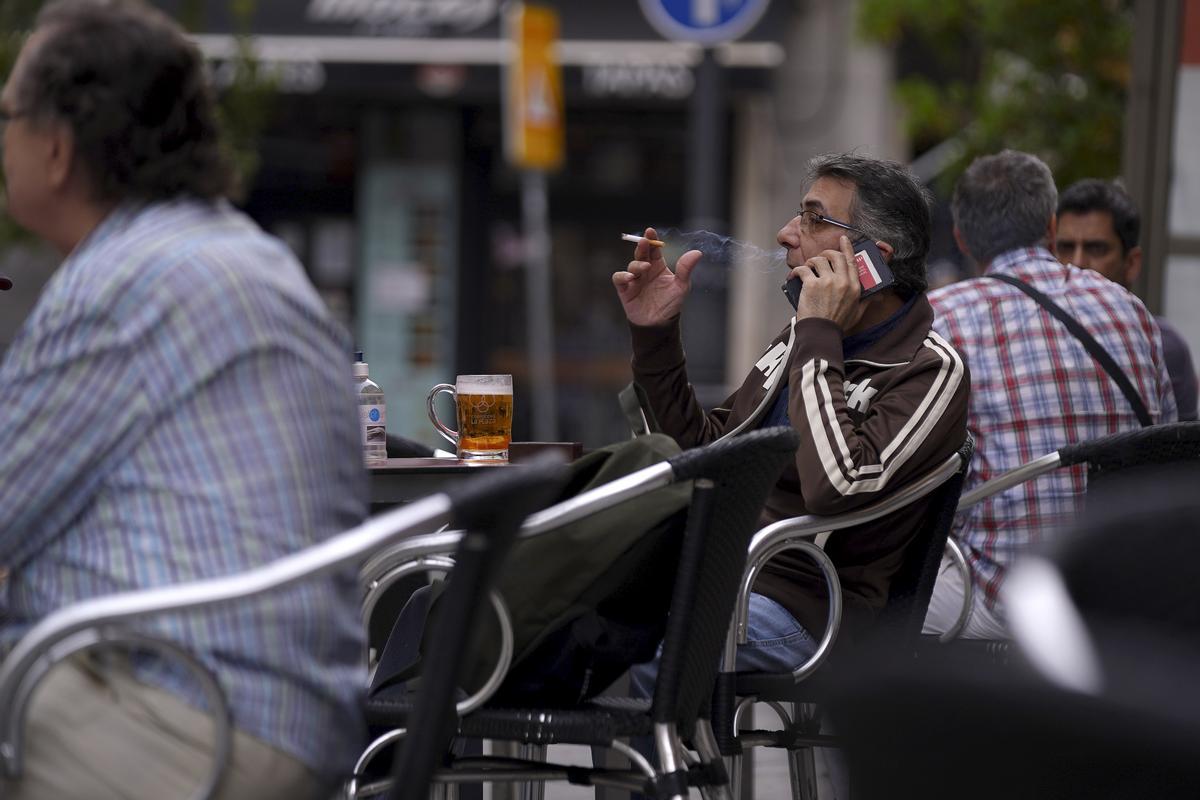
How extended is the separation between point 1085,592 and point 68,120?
1266 millimetres

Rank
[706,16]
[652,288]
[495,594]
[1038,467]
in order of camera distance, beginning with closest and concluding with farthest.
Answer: [495,594]
[1038,467]
[652,288]
[706,16]

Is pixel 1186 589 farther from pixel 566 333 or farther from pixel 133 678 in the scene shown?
pixel 566 333

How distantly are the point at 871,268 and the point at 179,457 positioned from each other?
82.2 inches

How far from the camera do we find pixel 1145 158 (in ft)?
23.8

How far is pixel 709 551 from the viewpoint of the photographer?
280 centimetres

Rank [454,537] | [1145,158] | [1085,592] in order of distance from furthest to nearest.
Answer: [1145,158]
[454,537]
[1085,592]

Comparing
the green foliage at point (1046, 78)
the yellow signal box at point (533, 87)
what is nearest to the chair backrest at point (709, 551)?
the green foliage at point (1046, 78)

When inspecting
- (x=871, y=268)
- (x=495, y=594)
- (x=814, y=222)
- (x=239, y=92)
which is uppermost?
(x=239, y=92)

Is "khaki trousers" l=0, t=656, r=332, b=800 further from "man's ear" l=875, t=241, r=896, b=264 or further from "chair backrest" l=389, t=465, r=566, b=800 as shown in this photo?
"man's ear" l=875, t=241, r=896, b=264

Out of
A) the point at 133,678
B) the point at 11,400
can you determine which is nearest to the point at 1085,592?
the point at 133,678

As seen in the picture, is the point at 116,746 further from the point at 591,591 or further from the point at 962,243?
the point at 962,243

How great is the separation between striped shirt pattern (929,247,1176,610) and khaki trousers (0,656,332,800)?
8.31ft

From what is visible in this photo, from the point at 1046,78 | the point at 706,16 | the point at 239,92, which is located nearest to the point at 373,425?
the point at 706,16

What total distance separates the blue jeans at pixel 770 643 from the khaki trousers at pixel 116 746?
1340mm
